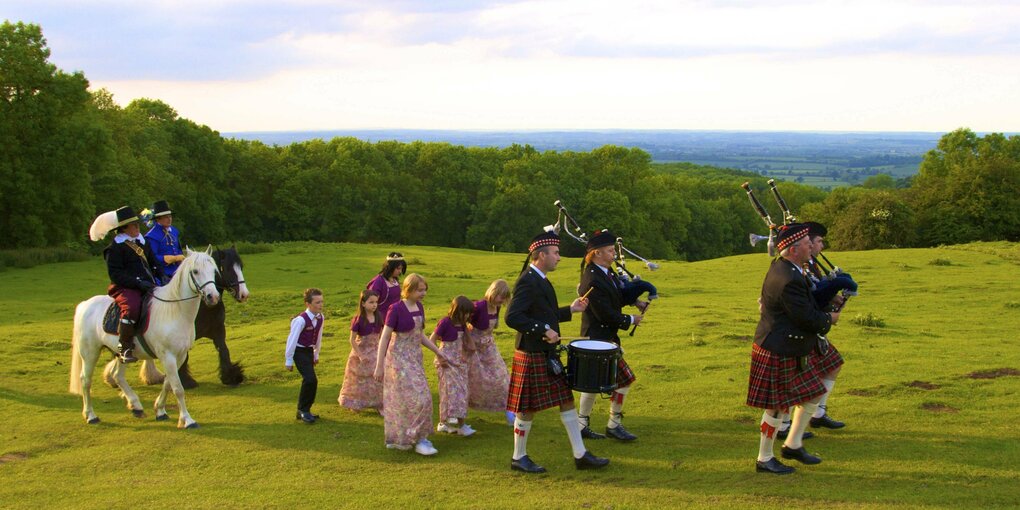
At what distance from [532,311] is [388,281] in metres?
3.02

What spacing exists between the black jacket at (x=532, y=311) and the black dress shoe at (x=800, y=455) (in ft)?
9.80

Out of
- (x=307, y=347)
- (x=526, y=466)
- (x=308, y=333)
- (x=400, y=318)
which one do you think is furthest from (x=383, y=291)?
(x=526, y=466)

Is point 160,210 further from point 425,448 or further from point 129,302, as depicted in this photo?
point 425,448

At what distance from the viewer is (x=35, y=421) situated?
37.9 feet

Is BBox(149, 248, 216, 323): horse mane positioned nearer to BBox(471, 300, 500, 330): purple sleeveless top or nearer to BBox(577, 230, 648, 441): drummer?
BBox(471, 300, 500, 330): purple sleeveless top

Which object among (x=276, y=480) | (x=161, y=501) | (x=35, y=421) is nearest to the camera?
(x=161, y=501)

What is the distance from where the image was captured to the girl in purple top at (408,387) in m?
9.63

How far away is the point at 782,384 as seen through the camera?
27.9ft

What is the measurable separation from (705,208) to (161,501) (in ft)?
243

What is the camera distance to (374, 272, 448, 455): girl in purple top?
9.63 m

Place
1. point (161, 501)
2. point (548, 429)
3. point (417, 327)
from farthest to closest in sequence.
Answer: point (548, 429)
point (417, 327)
point (161, 501)

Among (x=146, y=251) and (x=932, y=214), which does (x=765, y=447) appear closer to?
(x=146, y=251)

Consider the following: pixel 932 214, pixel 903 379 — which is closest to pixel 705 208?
pixel 932 214

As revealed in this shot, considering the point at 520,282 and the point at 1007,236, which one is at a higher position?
the point at 520,282
